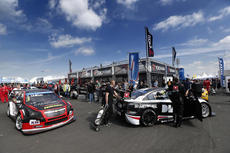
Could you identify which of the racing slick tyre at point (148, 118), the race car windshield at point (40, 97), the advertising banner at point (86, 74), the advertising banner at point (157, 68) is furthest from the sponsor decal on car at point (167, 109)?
→ the advertising banner at point (86, 74)

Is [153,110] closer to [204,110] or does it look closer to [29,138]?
[204,110]

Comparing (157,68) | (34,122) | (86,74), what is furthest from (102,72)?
(34,122)

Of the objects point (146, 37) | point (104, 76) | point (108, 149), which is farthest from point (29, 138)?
point (104, 76)

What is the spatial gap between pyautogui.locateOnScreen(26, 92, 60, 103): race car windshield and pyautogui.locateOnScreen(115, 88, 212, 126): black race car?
284 cm

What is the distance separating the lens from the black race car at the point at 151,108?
4.15 metres

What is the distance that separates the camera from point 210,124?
4336 millimetres

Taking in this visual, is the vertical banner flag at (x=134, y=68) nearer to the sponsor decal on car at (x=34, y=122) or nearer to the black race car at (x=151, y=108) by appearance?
the black race car at (x=151, y=108)

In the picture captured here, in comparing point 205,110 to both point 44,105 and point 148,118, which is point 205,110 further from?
point 44,105

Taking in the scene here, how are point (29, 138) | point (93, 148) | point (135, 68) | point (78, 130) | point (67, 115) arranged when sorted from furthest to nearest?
point (135, 68) → point (67, 115) → point (78, 130) → point (29, 138) → point (93, 148)

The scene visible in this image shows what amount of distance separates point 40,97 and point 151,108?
14.2 feet

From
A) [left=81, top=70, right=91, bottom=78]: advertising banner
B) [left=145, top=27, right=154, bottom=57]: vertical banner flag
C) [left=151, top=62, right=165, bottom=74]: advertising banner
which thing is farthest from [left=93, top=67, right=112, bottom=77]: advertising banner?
[left=145, top=27, right=154, bottom=57]: vertical banner flag

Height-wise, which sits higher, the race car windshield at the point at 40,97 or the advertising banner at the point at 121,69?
the advertising banner at the point at 121,69

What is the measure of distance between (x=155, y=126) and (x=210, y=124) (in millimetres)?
1935

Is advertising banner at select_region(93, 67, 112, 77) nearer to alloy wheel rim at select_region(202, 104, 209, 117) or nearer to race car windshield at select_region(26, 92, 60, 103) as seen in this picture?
race car windshield at select_region(26, 92, 60, 103)
